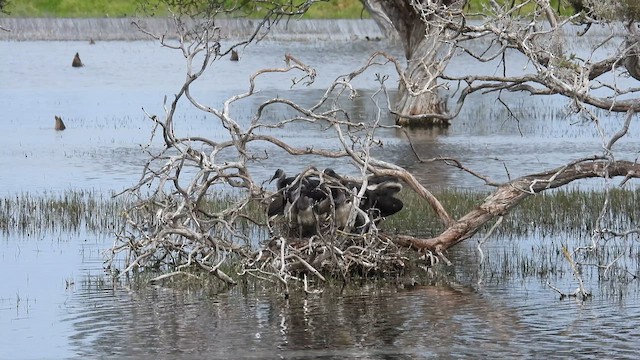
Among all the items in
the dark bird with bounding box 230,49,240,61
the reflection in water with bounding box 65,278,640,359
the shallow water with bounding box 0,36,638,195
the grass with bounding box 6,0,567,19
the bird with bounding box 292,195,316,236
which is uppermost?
the grass with bounding box 6,0,567,19

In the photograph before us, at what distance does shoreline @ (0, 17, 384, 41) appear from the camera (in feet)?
171

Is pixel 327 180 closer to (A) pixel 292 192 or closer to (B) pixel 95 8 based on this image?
(A) pixel 292 192

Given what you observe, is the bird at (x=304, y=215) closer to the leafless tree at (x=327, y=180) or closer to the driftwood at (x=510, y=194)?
the leafless tree at (x=327, y=180)

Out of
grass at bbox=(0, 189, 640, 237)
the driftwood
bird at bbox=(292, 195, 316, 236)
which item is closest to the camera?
bird at bbox=(292, 195, 316, 236)

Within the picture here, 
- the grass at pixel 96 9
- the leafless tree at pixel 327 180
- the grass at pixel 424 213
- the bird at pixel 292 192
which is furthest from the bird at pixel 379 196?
the grass at pixel 96 9

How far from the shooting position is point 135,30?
54.0 meters

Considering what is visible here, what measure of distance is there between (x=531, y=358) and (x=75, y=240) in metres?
6.63

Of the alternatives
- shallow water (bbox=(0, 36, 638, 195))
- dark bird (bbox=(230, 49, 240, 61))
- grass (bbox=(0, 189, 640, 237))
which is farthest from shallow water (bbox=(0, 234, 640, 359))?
dark bird (bbox=(230, 49, 240, 61))

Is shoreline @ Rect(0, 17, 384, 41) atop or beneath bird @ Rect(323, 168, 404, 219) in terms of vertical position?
atop

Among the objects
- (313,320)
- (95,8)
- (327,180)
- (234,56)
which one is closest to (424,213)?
(327,180)

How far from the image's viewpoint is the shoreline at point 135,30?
171 ft

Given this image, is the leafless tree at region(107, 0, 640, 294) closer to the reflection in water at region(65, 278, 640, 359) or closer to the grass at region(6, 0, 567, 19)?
the reflection in water at region(65, 278, 640, 359)

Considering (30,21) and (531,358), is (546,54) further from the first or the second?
(30,21)

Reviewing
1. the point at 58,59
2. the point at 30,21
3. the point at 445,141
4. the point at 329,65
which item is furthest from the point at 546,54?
the point at 30,21
